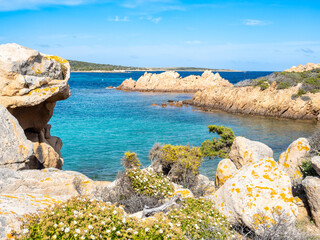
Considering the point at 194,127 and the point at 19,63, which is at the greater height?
the point at 19,63

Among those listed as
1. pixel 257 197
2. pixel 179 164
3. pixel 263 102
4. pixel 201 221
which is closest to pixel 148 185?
pixel 201 221

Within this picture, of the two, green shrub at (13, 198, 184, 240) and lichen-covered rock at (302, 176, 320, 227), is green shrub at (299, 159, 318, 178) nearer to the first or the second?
lichen-covered rock at (302, 176, 320, 227)

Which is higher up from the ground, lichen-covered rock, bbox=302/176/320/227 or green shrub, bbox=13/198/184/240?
green shrub, bbox=13/198/184/240

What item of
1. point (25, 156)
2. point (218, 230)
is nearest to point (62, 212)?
point (218, 230)

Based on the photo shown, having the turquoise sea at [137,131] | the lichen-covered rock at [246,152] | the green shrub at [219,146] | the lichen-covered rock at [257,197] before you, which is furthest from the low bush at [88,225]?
the green shrub at [219,146]

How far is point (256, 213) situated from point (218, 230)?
1636mm

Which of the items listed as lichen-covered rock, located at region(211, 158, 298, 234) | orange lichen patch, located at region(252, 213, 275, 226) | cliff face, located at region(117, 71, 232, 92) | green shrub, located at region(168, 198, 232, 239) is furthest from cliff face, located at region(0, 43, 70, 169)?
cliff face, located at region(117, 71, 232, 92)

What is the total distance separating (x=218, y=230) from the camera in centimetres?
691

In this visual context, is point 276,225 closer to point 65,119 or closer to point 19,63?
point 19,63

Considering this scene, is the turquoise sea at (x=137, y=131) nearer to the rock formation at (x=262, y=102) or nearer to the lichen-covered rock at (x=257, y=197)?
the rock formation at (x=262, y=102)

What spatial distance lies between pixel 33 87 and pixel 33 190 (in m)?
5.27

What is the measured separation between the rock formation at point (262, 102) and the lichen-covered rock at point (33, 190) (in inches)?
1697

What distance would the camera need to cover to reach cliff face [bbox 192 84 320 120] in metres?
45.0

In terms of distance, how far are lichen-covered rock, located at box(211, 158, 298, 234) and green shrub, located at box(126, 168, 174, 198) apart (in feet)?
6.68
